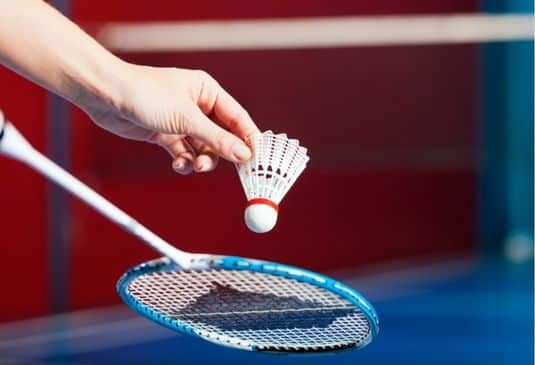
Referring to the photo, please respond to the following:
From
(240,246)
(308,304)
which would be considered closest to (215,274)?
(308,304)

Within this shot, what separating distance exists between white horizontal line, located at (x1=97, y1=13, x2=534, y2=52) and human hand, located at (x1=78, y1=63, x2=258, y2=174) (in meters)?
2.41

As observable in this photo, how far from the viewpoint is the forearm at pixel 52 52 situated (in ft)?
6.98

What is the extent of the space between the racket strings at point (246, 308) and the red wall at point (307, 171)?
84.4 inches

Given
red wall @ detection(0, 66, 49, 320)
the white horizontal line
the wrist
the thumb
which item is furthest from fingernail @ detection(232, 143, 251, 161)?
the white horizontal line

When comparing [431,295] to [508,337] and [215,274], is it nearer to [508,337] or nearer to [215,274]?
[508,337]

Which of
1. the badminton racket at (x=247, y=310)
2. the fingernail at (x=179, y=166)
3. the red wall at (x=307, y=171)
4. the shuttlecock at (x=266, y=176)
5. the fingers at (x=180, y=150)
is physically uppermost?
the red wall at (x=307, y=171)

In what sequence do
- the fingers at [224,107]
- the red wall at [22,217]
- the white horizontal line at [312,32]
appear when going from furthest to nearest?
1. the white horizontal line at [312,32]
2. the red wall at [22,217]
3. the fingers at [224,107]

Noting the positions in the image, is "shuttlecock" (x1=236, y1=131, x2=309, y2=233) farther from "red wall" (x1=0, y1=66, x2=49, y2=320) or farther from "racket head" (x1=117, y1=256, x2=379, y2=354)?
"red wall" (x1=0, y1=66, x2=49, y2=320)

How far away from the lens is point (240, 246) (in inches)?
208

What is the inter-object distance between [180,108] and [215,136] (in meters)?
0.07

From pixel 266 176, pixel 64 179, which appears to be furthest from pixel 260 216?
pixel 64 179

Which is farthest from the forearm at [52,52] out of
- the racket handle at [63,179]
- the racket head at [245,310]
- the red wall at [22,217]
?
the red wall at [22,217]

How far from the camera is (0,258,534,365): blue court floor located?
3.92 m

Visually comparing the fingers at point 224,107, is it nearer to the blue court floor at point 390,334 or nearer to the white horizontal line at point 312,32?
the blue court floor at point 390,334
